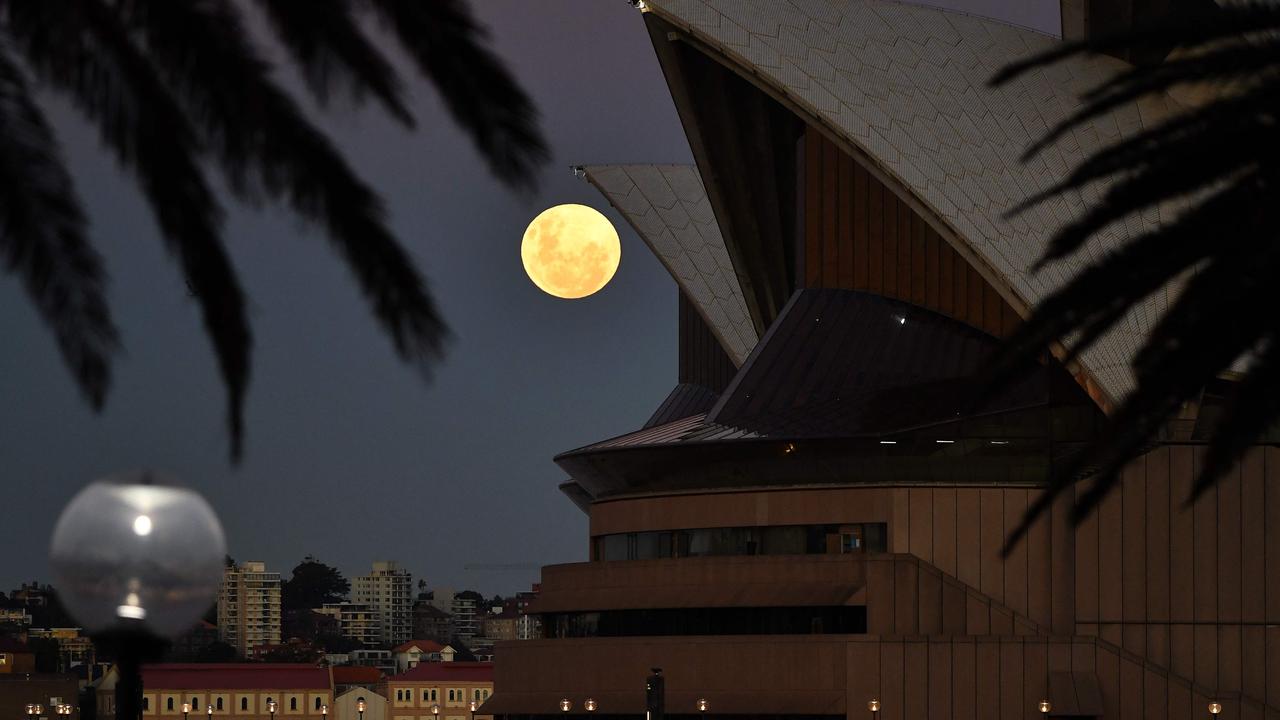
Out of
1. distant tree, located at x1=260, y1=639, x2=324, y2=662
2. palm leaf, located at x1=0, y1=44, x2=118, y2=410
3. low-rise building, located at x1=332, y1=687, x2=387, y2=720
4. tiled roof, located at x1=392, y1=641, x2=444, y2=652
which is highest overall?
palm leaf, located at x1=0, y1=44, x2=118, y2=410

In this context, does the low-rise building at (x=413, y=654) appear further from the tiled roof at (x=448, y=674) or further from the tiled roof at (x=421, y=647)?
the tiled roof at (x=448, y=674)

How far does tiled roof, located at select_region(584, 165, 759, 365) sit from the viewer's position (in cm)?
5675

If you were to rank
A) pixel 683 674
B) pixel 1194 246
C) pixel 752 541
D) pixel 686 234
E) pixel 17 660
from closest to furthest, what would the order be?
pixel 1194 246 → pixel 683 674 → pixel 752 541 → pixel 686 234 → pixel 17 660

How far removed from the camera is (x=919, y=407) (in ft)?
141

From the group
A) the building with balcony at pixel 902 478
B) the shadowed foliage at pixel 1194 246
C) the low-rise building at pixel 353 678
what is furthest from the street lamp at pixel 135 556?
the low-rise building at pixel 353 678

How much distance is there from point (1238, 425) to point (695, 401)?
52.3m

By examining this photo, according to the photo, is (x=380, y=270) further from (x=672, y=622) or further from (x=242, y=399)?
(x=672, y=622)

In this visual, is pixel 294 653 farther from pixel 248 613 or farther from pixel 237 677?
pixel 237 677

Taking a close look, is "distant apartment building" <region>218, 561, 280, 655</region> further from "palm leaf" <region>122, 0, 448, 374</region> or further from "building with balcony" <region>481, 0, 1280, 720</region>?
"palm leaf" <region>122, 0, 448, 374</region>

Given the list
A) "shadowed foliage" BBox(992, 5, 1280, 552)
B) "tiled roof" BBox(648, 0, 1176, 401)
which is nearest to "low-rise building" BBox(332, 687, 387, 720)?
"tiled roof" BBox(648, 0, 1176, 401)

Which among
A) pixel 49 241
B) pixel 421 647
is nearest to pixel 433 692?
pixel 421 647

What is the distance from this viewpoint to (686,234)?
5925cm

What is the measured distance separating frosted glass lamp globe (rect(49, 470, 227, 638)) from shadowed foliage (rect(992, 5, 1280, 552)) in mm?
3734

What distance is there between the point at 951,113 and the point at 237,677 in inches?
2903
